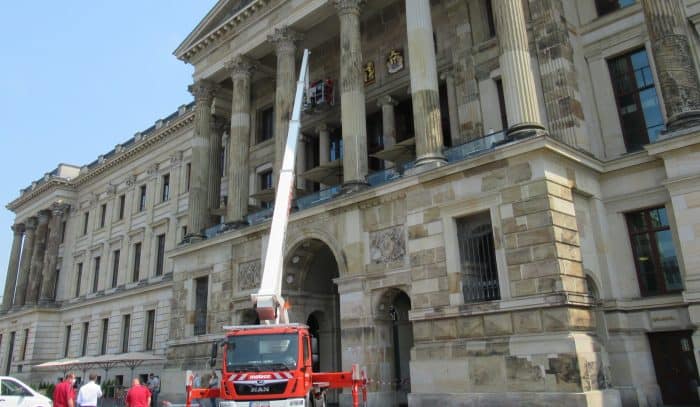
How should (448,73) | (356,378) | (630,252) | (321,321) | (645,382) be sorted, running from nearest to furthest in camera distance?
1. (356,378)
2. (645,382)
3. (630,252)
4. (448,73)
5. (321,321)

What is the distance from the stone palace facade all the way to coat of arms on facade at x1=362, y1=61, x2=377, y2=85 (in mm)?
159

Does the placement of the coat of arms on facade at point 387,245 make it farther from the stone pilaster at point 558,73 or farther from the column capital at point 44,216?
the column capital at point 44,216

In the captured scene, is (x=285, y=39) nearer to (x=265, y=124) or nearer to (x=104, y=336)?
(x=265, y=124)

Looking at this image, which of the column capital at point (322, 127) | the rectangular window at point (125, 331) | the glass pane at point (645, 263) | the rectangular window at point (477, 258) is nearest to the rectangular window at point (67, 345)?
the rectangular window at point (125, 331)

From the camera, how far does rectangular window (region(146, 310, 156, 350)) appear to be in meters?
42.3

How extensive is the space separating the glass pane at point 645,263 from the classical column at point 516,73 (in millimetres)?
5652

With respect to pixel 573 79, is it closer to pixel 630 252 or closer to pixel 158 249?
pixel 630 252

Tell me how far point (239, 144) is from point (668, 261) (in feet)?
66.3

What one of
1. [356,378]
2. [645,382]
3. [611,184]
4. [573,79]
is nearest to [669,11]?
[573,79]

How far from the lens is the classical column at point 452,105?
24.5 m

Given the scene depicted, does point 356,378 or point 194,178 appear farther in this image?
point 194,178

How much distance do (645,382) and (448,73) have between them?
14335 mm

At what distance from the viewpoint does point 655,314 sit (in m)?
18.9

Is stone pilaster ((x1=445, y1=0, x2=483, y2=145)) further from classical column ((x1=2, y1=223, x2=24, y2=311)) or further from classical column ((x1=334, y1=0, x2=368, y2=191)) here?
classical column ((x1=2, y1=223, x2=24, y2=311))
